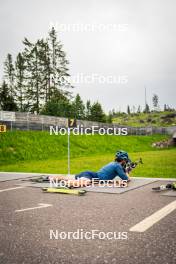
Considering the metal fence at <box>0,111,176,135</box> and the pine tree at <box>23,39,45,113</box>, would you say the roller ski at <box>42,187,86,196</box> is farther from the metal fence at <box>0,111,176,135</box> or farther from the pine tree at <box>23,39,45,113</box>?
the pine tree at <box>23,39,45,113</box>

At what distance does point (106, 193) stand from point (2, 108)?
4781 cm

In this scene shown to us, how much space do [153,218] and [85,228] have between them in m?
1.53

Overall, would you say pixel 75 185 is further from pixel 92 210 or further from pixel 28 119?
pixel 28 119

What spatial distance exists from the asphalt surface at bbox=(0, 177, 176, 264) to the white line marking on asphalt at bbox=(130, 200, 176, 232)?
0.11 meters

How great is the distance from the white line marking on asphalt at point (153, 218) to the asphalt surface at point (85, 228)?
0.35 ft

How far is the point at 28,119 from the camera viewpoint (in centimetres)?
3428

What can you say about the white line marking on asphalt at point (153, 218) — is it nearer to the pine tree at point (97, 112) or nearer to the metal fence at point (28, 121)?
the metal fence at point (28, 121)

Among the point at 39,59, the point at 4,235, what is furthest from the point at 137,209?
the point at 39,59

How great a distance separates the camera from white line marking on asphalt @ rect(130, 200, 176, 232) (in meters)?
5.68

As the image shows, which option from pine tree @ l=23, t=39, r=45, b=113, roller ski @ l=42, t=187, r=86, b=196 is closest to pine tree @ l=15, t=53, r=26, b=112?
pine tree @ l=23, t=39, r=45, b=113

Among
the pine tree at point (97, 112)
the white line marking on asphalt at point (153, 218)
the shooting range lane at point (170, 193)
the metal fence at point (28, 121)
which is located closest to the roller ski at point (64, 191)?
the shooting range lane at point (170, 193)

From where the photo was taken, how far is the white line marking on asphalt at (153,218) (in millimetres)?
5684

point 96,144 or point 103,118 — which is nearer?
point 96,144

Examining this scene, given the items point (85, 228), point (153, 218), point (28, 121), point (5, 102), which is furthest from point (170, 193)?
point (5, 102)
